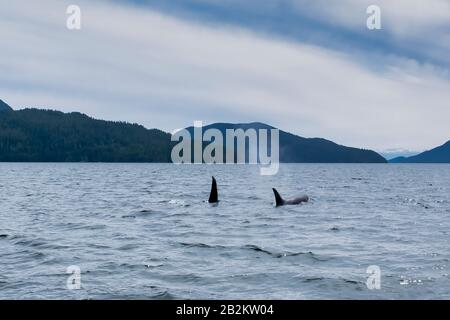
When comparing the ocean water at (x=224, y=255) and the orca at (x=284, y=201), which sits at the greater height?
the orca at (x=284, y=201)

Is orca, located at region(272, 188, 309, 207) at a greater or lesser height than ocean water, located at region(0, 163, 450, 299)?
greater

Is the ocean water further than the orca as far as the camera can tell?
No

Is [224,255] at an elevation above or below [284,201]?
below

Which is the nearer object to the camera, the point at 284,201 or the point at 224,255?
the point at 224,255

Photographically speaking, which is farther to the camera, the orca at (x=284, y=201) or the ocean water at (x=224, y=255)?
the orca at (x=284, y=201)
